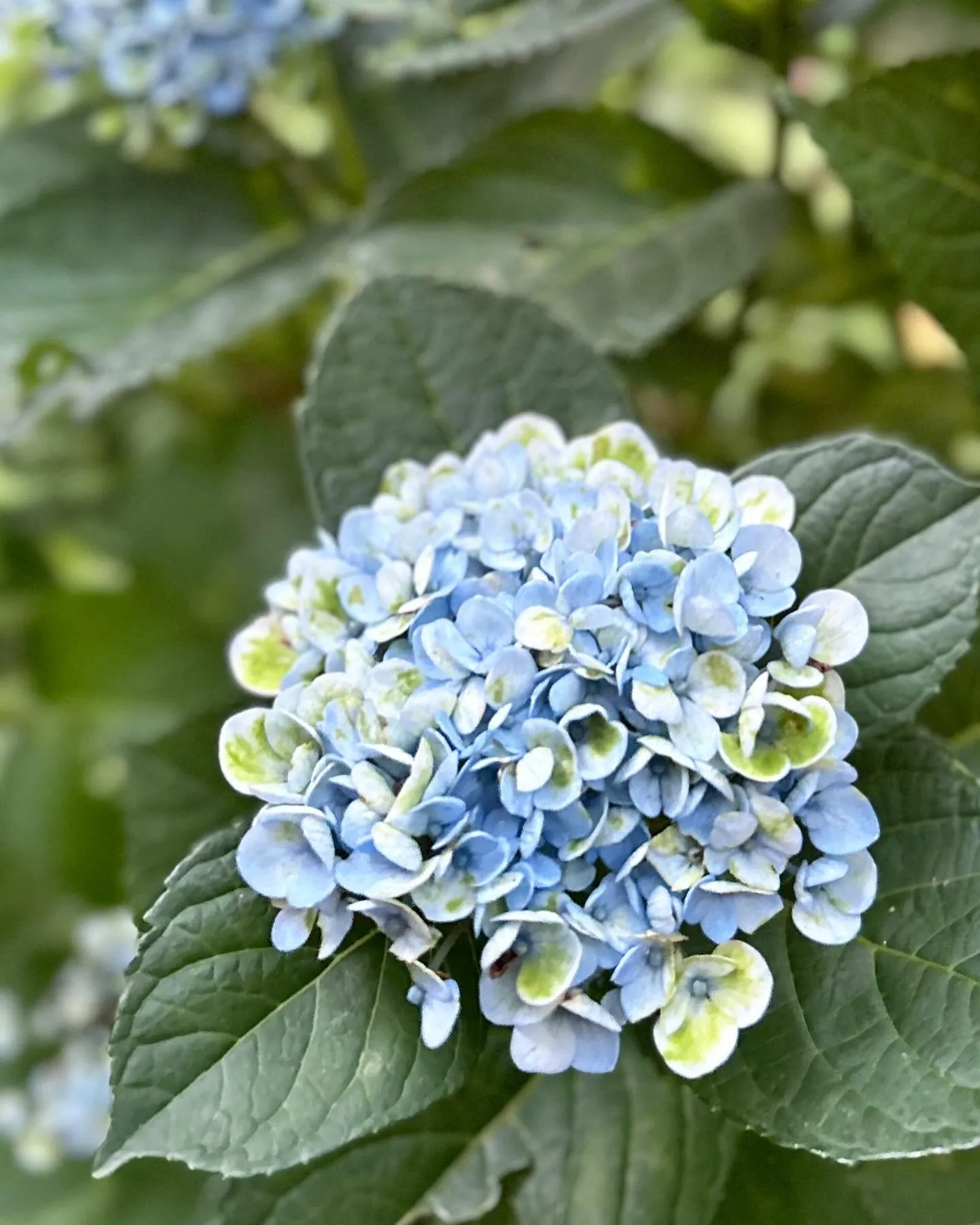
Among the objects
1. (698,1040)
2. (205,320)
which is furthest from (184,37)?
(698,1040)

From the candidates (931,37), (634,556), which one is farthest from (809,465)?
(931,37)

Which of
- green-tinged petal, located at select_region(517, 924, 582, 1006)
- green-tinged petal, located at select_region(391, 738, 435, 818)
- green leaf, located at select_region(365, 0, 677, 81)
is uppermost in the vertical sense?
green leaf, located at select_region(365, 0, 677, 81)

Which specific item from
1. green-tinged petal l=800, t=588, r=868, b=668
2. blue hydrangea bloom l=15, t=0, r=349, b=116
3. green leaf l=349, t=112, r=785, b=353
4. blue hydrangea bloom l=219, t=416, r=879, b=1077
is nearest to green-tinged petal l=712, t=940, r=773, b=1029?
blue hydrangea bloom l=219, t=416, r=879, b=1077

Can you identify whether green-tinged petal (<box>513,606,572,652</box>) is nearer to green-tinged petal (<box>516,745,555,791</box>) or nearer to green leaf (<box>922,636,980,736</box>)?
green-tinged petal (<box>516,745,555,791</box>)

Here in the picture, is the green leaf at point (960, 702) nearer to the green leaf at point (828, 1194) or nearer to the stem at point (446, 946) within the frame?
the green leaf at point (828, 1194)

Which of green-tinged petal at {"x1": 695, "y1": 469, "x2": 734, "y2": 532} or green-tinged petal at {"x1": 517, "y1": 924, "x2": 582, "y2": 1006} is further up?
green-tinged petal at {"x1": 695, "y1": 469, "x2": 734, "y2": 532}
